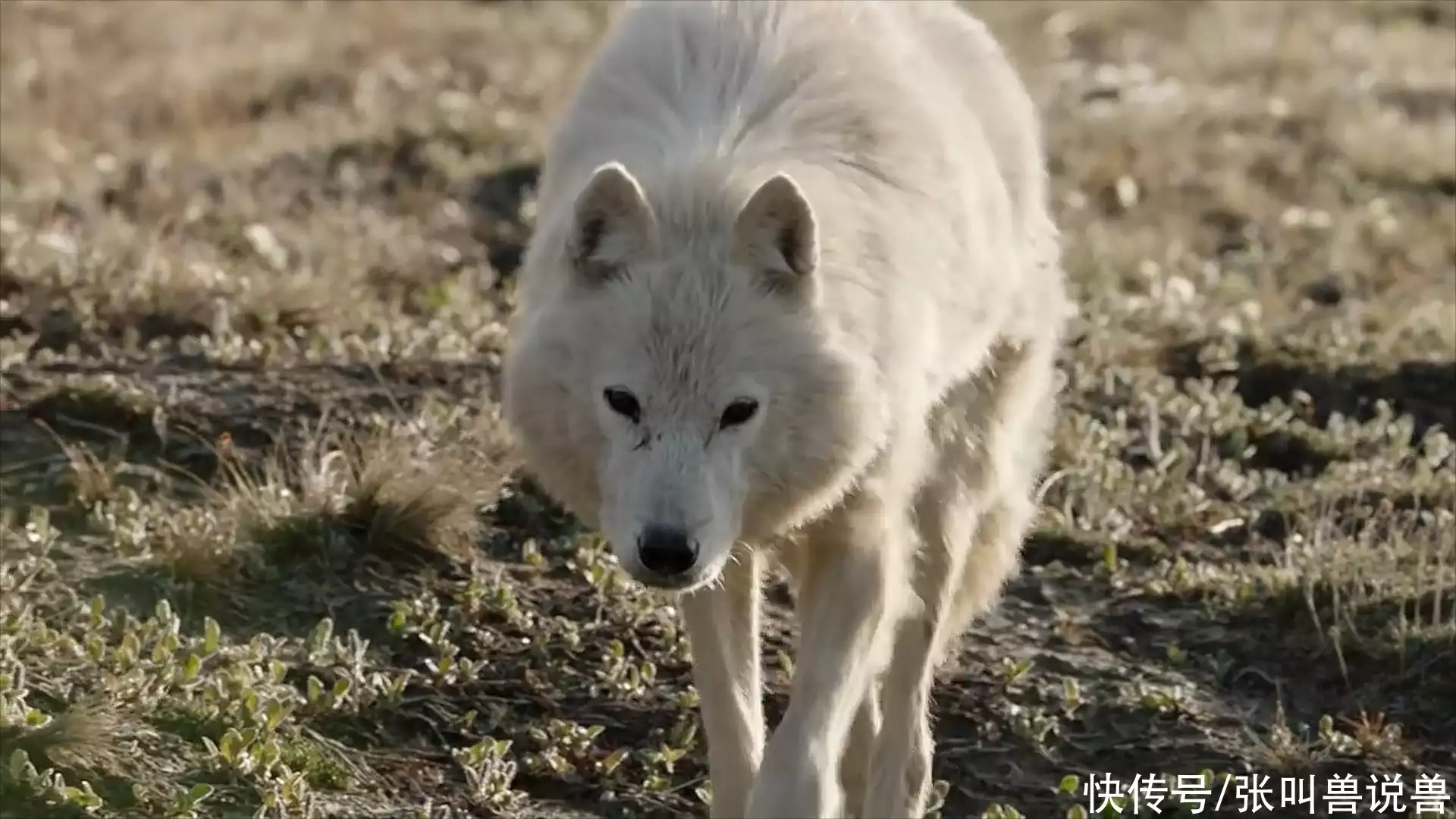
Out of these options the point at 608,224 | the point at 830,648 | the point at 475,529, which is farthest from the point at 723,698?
the point at 475,529

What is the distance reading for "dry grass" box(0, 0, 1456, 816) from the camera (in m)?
4.82

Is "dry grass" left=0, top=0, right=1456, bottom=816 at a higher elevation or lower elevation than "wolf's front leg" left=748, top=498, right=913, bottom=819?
higher

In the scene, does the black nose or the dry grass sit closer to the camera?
the black nose

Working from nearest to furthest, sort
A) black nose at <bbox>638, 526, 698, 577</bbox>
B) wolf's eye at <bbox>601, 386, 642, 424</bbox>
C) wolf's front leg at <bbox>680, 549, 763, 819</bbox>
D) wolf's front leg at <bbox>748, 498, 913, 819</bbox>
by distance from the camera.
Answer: black nose at <bbox>638, 526, 698, 577</bbox> < wolf's eye at <bbox>601, 386, 642, 424</bbox> < wolf's front leg at <bbox>748, 498, 913, 819</bbox> < wolf's front leg at <bbox>680, 549, 763, 819</bbox>

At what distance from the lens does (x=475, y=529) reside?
229 inches

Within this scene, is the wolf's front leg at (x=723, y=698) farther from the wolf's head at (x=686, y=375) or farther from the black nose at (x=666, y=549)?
the black nose at (x=666, y=549)

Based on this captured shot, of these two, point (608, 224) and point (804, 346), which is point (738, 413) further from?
point (608, 224)

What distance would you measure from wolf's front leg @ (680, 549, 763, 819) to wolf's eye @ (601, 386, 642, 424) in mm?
778

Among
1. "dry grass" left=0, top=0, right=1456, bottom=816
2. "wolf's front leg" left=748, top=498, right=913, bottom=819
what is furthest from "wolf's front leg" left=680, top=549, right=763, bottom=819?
"dry grass" left=0, top=0, right=1456, bottom=816

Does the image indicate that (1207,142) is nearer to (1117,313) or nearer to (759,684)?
(1117,313)

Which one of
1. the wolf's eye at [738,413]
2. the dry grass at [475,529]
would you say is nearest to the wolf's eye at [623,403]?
the wolf's eye at [738,413]

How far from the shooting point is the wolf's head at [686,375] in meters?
3.73

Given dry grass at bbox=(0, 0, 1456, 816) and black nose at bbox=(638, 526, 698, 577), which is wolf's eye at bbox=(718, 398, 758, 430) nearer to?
black nose at bbox=(638, 526, 698, 577)

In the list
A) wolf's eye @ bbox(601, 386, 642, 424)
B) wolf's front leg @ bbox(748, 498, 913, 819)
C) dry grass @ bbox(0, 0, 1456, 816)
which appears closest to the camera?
wolf's eye @ bbox(601, 386, 642, 424)
